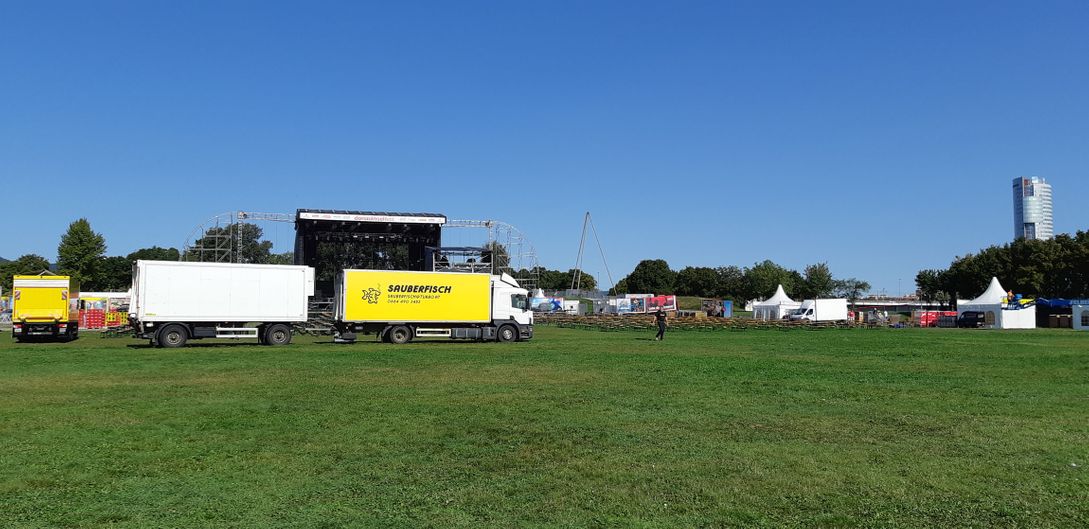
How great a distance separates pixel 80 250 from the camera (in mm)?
64562

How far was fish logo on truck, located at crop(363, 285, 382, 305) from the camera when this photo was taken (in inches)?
1195

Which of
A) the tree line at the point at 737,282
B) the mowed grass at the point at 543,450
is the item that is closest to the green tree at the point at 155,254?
the tree line at the point at 737,282

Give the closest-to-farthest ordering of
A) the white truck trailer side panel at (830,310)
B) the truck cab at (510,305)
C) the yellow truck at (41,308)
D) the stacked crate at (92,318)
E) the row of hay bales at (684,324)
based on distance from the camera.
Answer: the yellow truck at (41,308), the truck cab at (510,305), the stacked crate at (92,318), the row of hay bales at (684,324), the white truck trailer side panel at (830,310)

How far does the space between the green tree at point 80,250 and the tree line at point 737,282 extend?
81.8m

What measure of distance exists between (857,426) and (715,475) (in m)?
3.49

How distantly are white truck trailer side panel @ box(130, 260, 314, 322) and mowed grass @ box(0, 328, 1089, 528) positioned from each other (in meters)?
11.7

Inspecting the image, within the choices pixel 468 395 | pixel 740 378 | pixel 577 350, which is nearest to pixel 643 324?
pixel 577 350

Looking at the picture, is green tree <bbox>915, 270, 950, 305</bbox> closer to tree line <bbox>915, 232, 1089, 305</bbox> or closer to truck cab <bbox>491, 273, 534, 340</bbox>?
tree line <bbox>915, 232, 1089, 305</bbox>

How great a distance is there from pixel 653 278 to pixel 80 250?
93.6m

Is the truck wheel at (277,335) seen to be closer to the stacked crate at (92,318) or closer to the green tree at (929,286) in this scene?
the stacked crate at (92,318)

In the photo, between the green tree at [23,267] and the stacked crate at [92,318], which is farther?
the green tree at [23,267]

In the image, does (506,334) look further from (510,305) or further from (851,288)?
(851,288)

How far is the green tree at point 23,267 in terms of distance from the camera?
75.9 metres

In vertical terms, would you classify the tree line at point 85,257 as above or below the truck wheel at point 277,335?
above
